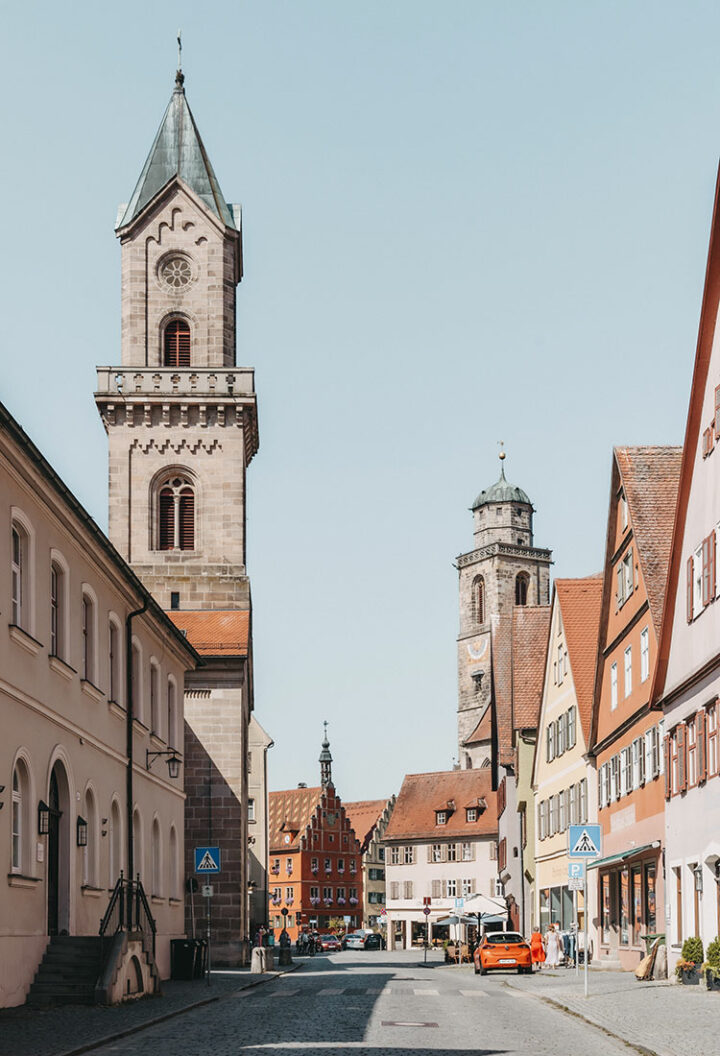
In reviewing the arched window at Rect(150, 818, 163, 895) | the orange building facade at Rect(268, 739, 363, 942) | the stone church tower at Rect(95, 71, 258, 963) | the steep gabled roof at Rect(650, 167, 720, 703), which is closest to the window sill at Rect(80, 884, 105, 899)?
the arched window at Rect(150, 818, 163, 895)

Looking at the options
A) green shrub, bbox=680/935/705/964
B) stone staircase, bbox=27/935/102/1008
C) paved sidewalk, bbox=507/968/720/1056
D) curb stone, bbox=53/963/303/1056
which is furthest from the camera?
green shrub, bbox=680/935/705/964

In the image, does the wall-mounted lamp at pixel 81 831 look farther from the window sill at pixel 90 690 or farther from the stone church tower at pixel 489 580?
the stone church tower at pixel 489 580

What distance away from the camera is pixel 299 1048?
17.5 m

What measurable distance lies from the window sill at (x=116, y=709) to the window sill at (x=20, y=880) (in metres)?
6.78

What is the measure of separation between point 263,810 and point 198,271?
41229 mm

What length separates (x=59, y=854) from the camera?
27.7 metres

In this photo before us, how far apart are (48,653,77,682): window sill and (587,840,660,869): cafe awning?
14131 millimetres

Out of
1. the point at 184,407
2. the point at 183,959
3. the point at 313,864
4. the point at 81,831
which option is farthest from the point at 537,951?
the point at 313,864

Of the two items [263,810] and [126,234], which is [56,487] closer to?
[126,234]

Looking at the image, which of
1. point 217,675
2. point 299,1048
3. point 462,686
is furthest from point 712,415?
point 462,686

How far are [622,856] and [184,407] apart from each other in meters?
28.3

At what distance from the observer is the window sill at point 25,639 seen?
23.6 m

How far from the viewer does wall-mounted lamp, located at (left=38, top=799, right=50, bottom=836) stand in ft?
83.3

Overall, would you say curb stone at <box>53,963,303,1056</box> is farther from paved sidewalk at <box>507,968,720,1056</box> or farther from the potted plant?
the potted plant
